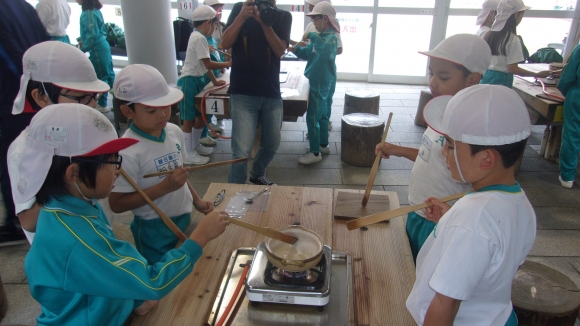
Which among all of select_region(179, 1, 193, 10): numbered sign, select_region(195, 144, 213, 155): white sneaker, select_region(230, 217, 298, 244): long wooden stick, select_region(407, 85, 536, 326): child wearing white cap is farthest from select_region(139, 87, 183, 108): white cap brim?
select_region(179, 1, 193, 10): numbered sign

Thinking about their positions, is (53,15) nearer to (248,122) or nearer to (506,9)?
(248,122)

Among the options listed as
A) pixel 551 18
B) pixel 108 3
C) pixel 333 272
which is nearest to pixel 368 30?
pixel 551 18

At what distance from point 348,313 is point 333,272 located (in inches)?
7.9

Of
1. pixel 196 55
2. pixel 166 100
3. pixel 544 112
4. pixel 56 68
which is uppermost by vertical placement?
pixel 56 68

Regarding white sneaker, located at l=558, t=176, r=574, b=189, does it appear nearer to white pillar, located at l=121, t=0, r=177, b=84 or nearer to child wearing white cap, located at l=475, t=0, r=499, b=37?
child wearing white cap, located at l=475, t=0, r=499, b=37

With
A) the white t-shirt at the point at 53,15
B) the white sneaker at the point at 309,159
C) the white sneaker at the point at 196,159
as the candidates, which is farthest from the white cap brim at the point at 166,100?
the white t-shirt at the point at 53,15

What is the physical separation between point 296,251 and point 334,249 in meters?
0.25

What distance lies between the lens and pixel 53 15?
4.91 metres

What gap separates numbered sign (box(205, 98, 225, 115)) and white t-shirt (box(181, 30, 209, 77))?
0.46m

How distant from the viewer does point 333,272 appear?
1.41 meters

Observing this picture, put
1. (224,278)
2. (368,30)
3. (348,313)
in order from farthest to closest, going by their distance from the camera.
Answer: (368,30), (224,278), (348,313)

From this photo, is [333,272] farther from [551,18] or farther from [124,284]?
[551,18]

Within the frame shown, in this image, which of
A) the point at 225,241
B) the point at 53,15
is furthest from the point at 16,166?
the point at 53,15

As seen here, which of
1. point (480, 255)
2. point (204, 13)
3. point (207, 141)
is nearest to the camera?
point (480, 255)
